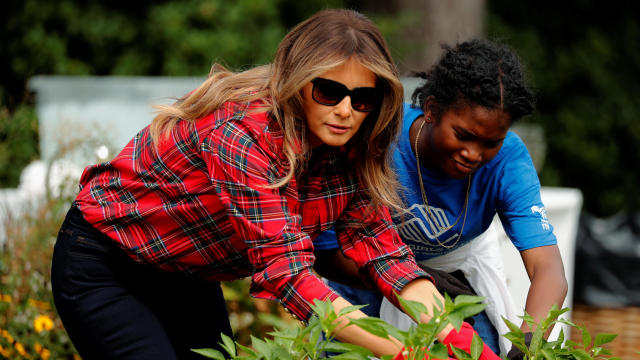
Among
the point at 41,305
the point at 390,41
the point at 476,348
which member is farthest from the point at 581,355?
the point at 390,41

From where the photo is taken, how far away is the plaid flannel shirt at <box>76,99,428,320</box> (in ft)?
5.01

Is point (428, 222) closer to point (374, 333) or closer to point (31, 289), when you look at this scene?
point (374, 333)

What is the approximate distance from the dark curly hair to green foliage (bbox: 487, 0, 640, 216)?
18.5 ft

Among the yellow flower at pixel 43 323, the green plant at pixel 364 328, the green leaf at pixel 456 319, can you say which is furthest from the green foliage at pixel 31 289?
the green leaf at pixel 456 319

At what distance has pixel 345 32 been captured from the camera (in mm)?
1642

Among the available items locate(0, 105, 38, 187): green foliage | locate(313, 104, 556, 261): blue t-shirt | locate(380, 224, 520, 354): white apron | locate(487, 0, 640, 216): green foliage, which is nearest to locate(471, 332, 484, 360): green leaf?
locate(313, 104, 556, 261): blue t-shirt

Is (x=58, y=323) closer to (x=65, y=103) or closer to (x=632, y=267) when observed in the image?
(x=65, y=103)

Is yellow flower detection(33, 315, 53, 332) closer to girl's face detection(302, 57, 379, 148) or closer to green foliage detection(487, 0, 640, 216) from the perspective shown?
girl's face detection(302, 57, 379, 148)

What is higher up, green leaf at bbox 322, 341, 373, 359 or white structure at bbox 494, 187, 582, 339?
green leaf at bbox 322, 341, 373, 359

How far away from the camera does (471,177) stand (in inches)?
83.0

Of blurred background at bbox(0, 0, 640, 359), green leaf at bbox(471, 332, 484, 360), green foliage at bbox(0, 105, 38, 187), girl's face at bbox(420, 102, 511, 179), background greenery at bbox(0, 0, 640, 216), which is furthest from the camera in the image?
background greenery at bbox(0, 0, 640, 216)

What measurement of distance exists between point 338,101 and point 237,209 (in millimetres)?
334

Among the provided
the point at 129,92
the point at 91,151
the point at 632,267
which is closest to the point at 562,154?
the point at 632,267

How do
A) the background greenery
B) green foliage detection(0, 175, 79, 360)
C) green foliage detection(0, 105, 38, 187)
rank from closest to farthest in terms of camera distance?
green foliage detection(0, 175, 79, 360) → green foliage detection(0, 105, 38, 187) → the background greenery
